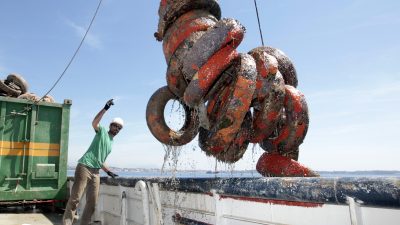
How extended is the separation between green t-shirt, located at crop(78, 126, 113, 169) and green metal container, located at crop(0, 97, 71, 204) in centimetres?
208

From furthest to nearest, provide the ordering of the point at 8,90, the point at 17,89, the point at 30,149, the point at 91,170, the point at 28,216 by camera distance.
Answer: the point at 17,89 < the point at 8,90 < the point at 30,149 < the point at 28,216 < the point at 91,170

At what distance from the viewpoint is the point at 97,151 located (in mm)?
5145

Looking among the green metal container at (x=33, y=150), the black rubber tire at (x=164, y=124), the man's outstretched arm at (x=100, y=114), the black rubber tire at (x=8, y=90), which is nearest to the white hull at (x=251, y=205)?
the black rubber tire at (x=164, y=124)

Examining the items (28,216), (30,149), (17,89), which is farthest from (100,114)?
(17,89)

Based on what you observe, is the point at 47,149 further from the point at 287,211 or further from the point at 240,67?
the point at 287,211

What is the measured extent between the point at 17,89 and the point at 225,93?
590 centimetres

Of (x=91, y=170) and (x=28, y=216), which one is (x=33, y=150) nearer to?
(x=28, y=216)

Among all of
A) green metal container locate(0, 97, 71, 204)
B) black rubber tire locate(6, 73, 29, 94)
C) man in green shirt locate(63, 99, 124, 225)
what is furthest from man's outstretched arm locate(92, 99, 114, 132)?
black rubber tire locate(6, 73, 29, 94)

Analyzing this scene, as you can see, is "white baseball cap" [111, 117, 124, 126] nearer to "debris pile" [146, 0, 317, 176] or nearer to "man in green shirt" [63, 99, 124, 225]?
"man in green shirt" [63, 99, 124, 225]

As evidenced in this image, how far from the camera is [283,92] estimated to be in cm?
344

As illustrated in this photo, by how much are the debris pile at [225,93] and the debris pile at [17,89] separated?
169 inches

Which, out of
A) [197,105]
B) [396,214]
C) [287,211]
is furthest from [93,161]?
[396,214]

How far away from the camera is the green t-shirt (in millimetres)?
5090

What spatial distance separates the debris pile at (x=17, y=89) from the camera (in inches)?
279
